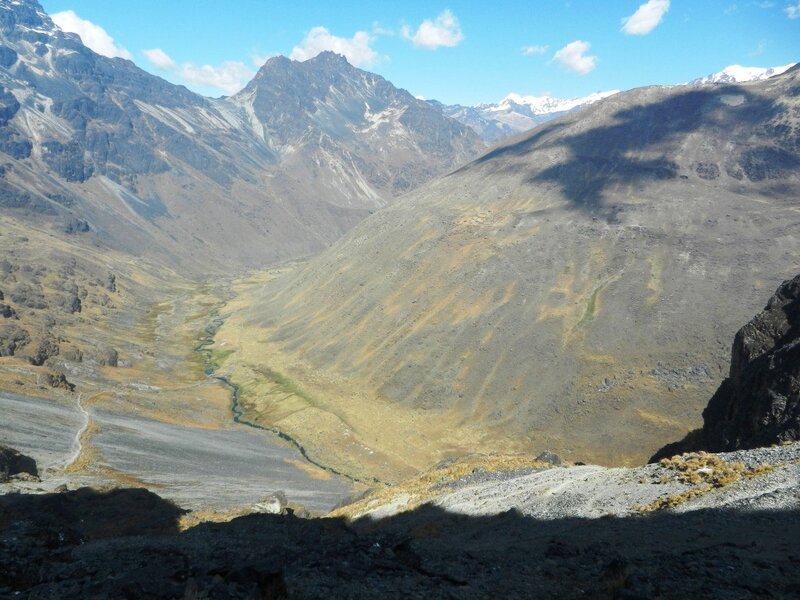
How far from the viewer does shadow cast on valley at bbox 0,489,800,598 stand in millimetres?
13516

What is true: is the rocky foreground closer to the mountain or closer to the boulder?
the boulder

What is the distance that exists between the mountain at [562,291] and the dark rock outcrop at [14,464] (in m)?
35.6

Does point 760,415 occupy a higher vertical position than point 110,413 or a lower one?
higher

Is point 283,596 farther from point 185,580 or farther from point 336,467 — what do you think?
point 336,467

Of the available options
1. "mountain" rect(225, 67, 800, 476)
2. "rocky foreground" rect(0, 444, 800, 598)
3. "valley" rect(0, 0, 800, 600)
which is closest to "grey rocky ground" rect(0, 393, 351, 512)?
"valley" rect(0, 0, 800, 600)

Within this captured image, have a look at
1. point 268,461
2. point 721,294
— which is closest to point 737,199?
point 721,294

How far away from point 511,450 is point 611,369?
1863cm

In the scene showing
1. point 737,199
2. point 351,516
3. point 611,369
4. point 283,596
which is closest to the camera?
point 283,596

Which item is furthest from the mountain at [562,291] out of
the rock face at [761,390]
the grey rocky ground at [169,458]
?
the rock face at [761,390]

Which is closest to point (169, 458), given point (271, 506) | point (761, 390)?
point (271, 506)

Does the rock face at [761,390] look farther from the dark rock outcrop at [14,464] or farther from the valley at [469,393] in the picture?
the dark rock outcrop at [14,464]

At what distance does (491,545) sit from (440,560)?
3.81 metres

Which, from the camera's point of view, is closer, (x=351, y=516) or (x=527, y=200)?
(x=351, y=516)

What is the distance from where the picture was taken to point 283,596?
13000 mm
